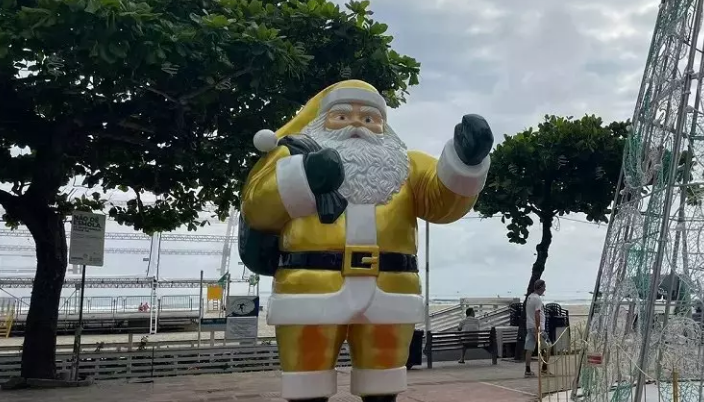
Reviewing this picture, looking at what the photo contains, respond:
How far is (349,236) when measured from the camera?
4129 mm

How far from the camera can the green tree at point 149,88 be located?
6.61m

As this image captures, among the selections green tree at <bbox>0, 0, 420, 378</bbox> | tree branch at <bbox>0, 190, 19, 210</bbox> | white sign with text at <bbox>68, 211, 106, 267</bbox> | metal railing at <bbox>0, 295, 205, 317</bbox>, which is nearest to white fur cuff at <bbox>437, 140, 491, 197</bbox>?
green tree at <bbox>0, 0, 420, 378</bbox>

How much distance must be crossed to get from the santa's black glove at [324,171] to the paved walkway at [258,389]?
474cm

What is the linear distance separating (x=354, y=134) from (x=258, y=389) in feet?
19.3

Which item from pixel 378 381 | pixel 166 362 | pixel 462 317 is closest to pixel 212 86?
pixel 378 381

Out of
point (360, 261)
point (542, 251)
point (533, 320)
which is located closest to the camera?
point (360, 261)

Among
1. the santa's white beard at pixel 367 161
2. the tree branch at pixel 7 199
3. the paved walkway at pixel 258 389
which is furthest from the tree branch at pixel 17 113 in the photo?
the santa's white beard at pixel 367 161

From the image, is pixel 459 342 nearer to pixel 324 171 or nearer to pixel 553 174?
pixel 553 174

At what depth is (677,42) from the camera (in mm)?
6250

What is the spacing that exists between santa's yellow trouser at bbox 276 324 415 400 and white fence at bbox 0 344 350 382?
738cm

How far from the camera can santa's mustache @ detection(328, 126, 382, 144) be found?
14.6 feet

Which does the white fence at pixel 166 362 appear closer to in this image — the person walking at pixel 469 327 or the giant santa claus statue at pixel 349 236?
the person walking at pixel 469 327

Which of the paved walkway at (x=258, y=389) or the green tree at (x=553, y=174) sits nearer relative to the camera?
the paved walkway at (x=258, y=389)

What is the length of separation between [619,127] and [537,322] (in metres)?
4.65
